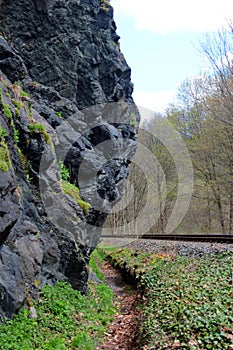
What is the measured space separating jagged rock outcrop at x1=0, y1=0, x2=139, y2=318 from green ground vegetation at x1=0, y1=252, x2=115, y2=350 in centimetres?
32

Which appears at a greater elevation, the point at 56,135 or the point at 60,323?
the point at 56,135

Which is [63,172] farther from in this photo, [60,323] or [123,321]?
[60,323]

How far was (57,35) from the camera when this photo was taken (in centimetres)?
1309

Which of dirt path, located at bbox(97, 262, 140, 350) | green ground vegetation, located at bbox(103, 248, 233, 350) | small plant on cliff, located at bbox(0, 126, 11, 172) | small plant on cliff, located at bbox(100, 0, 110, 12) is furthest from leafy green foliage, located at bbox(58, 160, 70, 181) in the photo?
small plant on cliff, located at bbox(100, 0, 110, 12)

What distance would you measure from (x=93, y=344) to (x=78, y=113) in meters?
9.02

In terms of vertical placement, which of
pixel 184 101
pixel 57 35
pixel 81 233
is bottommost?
pixel 81 233

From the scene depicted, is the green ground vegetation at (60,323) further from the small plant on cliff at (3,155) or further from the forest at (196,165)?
the forest at (196,165)

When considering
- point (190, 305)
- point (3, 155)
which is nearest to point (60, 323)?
point (190, 305)

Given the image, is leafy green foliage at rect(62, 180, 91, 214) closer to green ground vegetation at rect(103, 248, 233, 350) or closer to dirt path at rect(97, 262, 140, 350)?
green ground vegetation at rect(103, 248, 233, 350)

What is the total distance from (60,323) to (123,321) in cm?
229

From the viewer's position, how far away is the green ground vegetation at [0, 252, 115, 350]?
5398 millimetres

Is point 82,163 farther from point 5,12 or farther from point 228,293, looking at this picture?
point 228,293

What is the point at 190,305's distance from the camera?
244 inches

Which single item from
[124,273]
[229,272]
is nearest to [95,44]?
[124,273]
